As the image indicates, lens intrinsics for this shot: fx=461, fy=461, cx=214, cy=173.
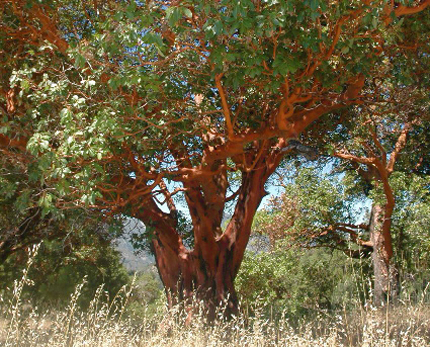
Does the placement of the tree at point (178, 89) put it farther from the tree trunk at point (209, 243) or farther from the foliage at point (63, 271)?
the foliage at point (63, 271)

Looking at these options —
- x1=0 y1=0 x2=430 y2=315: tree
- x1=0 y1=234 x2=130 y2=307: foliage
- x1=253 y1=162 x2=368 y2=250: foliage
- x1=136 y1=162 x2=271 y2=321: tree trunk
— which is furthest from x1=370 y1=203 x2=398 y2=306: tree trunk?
x1=0 y1=234 x2=130 y2=307: foliage

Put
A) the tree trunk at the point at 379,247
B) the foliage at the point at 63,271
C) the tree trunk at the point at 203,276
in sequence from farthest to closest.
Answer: the foliage at the point at 63,271, the tree trunk at the point at 379,247, the tree trunk at the point at 203,276

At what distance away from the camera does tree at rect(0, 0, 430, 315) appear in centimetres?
488

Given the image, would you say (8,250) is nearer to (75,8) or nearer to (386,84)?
(75,8)

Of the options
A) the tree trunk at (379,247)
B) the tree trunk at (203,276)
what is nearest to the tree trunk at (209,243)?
the tree trunk at (203,276)

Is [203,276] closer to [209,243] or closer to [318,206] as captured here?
[209,243]

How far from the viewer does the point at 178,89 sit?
616 centimetres

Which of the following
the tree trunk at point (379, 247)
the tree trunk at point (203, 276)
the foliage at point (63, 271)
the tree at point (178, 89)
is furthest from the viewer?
the foliage at point (63, 271)

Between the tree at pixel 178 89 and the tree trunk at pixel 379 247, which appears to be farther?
the tree trunk at pixel 379 247

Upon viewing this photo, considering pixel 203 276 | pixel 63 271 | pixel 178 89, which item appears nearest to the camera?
pixel 178 89

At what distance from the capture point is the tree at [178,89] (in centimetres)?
488

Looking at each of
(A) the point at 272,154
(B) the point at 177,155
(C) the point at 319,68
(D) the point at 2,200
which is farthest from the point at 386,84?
(D) the point at 2,200

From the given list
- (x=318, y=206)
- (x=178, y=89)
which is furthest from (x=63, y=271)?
(x=178, y=89)

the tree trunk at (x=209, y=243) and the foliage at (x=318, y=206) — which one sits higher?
the foliage at (x=318, y=206)
